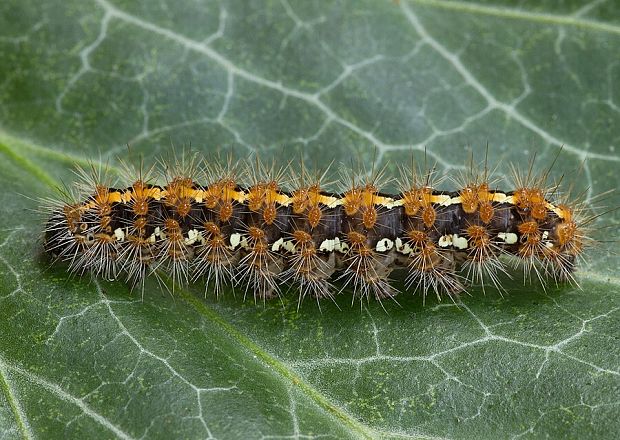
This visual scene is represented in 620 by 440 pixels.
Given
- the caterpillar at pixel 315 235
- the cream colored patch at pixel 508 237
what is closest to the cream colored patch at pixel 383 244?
the caterpillar at pixel 315 235

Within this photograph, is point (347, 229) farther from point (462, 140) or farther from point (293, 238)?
point (462, 140)

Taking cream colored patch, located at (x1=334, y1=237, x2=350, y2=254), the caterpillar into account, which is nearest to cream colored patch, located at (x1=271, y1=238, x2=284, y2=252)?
the caterpillar

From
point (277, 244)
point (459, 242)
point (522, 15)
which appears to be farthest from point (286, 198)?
point (522, 15)

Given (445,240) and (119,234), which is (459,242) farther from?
(119,234)

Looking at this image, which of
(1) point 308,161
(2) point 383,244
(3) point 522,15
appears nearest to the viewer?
(2) point 383,244

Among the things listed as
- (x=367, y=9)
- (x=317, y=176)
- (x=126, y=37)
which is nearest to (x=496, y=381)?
(x=317, y=176)

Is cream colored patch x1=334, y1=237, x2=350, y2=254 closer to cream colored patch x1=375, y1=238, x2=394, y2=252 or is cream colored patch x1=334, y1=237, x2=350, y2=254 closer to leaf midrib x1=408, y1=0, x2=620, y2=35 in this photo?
cream colored patch x1=375, y1=238, x2=394, y2=252
